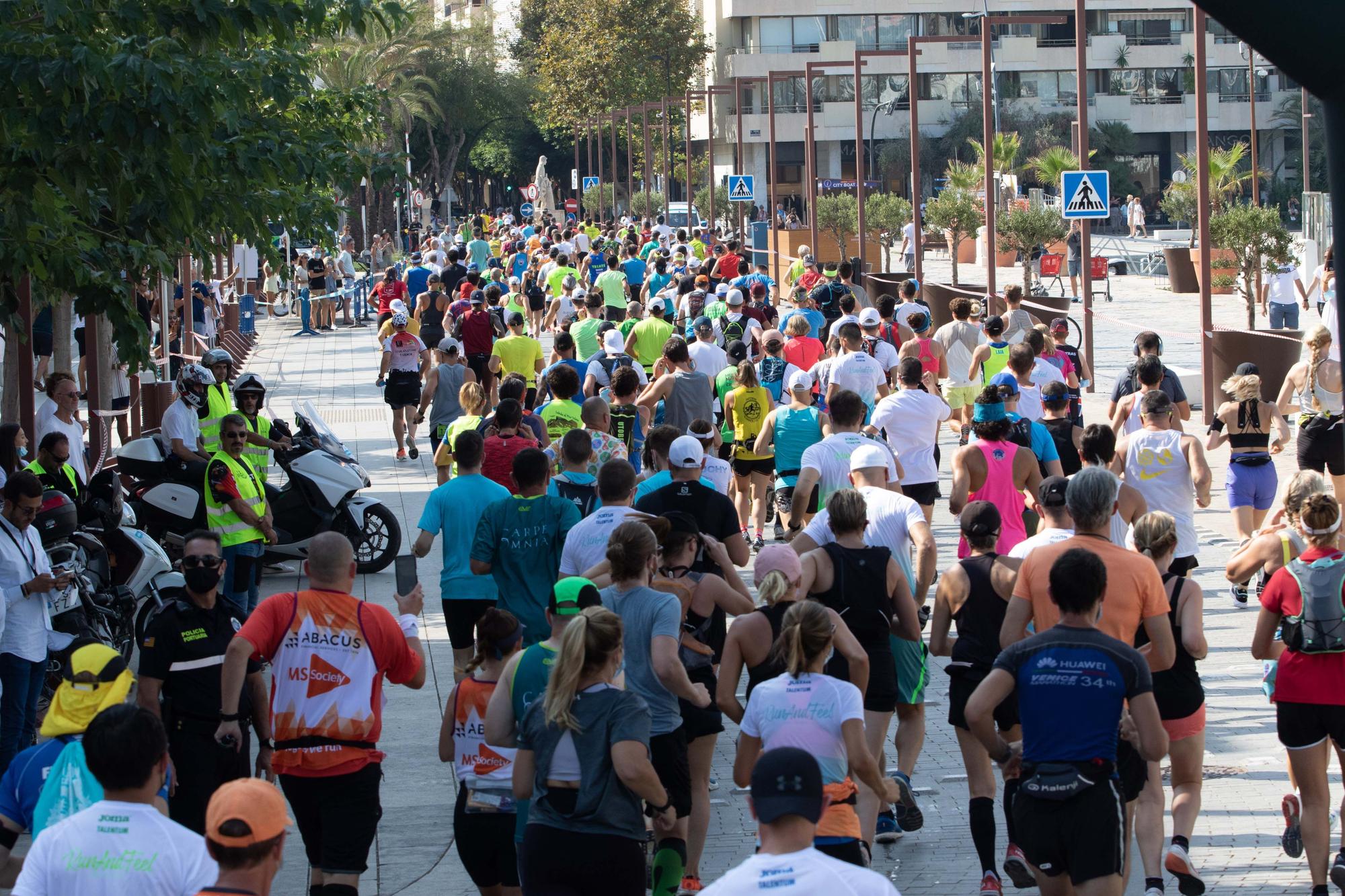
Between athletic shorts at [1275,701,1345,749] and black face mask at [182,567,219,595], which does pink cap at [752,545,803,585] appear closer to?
athletic shorts at [1275,701,1345,749]

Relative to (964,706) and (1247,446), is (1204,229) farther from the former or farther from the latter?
(964,706)

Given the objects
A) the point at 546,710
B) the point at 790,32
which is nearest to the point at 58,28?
the point at 546,710

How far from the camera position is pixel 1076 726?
5367 mm

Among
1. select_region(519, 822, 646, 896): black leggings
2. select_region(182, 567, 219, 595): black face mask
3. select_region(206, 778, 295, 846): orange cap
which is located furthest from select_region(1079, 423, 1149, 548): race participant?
select_region(206, 778, 295, 846): orange cap

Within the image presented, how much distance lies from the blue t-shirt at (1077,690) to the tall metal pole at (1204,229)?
50.4ft

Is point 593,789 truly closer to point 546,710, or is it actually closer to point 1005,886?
point 546,710

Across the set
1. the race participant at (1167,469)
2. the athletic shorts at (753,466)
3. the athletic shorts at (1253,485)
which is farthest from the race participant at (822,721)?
the athletic shorts at (753,466)

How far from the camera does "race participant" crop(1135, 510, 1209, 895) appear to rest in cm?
652

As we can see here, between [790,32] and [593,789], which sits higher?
[790,32]

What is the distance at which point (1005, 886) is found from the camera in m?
6.97

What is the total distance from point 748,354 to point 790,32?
250 ft

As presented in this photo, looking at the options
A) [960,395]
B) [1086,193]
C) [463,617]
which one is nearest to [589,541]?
[463,617]

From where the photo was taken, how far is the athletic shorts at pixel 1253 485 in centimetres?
1170

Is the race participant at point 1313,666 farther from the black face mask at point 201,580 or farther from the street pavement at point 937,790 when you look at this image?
the black face mask at point 201,580
